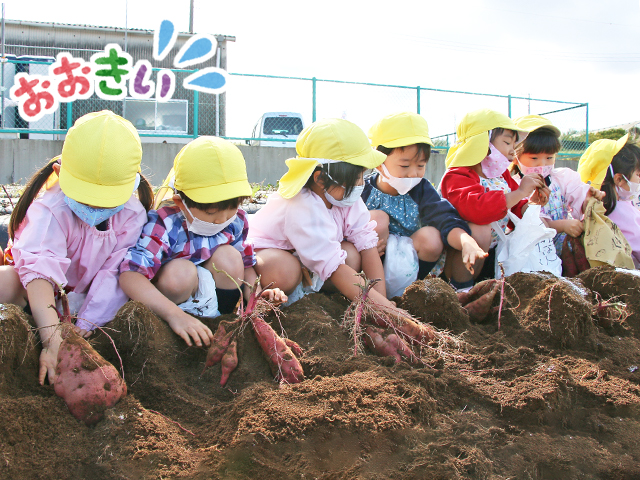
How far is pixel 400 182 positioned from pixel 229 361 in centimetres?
162

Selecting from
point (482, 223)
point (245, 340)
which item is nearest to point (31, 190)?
point (245, 340)

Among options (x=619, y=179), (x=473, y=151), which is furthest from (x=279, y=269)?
(x=619, y=179)

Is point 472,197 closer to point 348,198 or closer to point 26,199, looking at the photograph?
point 348,198

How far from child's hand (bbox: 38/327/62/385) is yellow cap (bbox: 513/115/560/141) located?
2971 mm

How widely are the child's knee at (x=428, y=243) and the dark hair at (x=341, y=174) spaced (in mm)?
642

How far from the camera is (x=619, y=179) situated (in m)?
3.56

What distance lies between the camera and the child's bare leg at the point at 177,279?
2.04 m

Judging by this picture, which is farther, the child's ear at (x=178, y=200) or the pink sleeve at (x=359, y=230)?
the pink sleeve at (x=359, y=230)

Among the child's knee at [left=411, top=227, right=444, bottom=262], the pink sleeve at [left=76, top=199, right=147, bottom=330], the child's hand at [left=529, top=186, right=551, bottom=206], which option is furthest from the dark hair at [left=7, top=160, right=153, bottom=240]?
the child's hand at [left=529, top=186, right=551, bottom=206]

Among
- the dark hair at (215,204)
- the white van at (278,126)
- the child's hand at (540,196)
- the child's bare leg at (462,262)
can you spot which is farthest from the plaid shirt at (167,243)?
the white van at (278,126)

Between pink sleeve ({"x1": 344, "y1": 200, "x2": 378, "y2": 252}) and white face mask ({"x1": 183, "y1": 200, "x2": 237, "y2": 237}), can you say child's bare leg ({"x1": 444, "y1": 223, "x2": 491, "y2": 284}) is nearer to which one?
pink sleeve ({"x1": 344, "y1": 200, "x2": 378, "y2": 252})

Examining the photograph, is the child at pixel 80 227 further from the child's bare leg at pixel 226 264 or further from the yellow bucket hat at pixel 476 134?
the yellow bucket hat at pixel 476 134

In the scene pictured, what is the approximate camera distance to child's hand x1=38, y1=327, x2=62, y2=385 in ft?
5.07

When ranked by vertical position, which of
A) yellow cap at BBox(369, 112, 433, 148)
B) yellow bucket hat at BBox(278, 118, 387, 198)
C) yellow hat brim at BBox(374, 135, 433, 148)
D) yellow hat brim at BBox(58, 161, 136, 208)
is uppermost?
yellow cap at BBox(369, 112, 433, 148)
